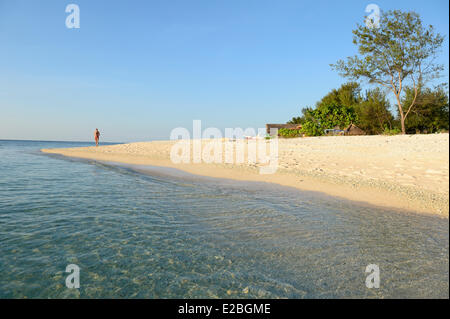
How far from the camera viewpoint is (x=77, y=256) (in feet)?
13.1

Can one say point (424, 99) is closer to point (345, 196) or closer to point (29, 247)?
point (345, 196)

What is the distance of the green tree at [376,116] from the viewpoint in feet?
128

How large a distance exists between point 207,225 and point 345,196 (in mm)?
4813

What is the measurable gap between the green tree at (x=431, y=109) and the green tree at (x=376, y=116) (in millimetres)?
4262

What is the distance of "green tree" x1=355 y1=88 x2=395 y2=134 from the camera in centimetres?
3888

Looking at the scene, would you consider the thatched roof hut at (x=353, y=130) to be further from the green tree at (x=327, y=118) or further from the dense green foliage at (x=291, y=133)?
the dense green foliage at (x=291, y=133)

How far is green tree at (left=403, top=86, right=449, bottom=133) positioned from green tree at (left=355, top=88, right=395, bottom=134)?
4.26 m

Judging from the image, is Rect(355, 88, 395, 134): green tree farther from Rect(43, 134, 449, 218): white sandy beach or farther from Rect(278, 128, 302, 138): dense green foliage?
Rect(43, 134, 449, 218): white sandy beach

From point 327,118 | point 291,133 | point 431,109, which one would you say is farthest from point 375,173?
point 431,109

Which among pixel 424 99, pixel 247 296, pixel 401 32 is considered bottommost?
pixel 247 296

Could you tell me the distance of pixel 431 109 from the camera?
32562 mm

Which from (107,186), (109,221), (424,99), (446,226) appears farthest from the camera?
(424,99)

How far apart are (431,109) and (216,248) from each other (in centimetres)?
3968

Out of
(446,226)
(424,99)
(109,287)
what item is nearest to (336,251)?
(446,226)
